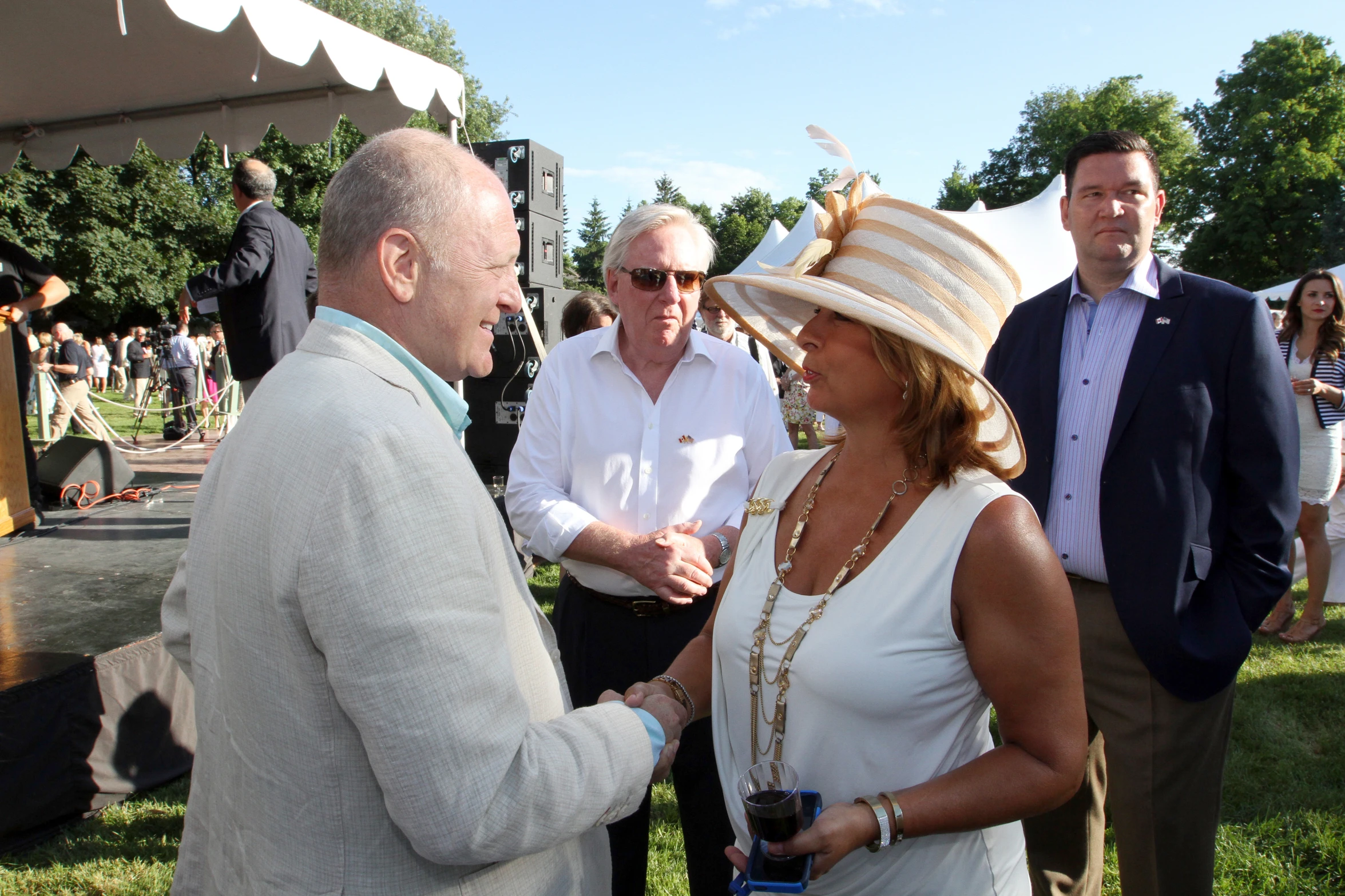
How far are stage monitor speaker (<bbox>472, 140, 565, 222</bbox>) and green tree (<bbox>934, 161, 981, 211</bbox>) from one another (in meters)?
49.1

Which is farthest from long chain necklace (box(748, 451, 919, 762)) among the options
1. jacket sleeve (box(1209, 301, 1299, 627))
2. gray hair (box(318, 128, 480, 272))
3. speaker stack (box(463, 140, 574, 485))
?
speaker stack (box(463, 140, 574, 485))

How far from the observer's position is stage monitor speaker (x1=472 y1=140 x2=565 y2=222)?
8.45 meters

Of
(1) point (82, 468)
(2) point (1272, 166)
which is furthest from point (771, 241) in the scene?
(2) point (1272, 166)

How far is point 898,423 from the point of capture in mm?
1637

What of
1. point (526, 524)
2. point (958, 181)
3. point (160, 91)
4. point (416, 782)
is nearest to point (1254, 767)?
point (526, 524)

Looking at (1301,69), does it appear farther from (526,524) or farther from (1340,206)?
(526,524)

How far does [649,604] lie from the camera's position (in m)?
2.47

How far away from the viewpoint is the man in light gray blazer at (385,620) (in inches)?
39.4

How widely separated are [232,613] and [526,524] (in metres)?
1.47

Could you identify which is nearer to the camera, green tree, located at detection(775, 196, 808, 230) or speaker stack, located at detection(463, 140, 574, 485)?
speaker stack, located at detection(463, 140, 574, 485)

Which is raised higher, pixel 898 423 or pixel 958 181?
pixel 958 181

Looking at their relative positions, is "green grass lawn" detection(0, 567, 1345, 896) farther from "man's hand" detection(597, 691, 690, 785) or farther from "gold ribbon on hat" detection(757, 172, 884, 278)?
"gold ribbon on hat" detection(757, 172, 884, 278)

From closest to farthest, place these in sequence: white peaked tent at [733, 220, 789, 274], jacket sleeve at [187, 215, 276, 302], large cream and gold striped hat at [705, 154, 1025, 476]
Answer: large cream and gold striped hat at [705, 154, 1025, 476], jacket sleeve at [187, 215, 276, 302], white peaked tent at [733, 220, 789, 274]

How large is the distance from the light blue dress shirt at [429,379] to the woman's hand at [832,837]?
0.26 metres
